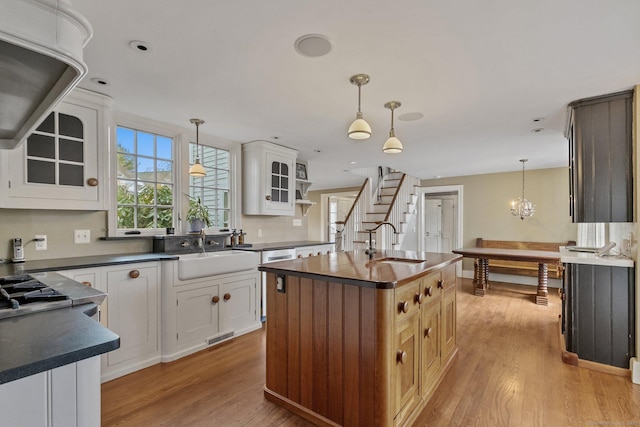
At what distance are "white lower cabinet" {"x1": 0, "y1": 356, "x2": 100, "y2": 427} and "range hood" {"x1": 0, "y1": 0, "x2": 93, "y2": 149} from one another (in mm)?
870

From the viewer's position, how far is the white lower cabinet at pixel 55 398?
0.81 m

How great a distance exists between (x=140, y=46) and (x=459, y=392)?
315 centimetres

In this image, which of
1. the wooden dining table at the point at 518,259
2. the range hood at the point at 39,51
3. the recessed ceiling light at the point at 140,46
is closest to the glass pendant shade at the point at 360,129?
the recessed ceiling light at the point at 140,46

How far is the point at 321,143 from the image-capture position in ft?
13.9

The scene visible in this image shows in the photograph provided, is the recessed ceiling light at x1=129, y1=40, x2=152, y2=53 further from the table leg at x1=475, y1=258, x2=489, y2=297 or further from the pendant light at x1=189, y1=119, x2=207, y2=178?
the table leg at x1=475, y1=258, x2=489, y2=297

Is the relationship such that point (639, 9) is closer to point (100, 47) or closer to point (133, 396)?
point (100, 47)

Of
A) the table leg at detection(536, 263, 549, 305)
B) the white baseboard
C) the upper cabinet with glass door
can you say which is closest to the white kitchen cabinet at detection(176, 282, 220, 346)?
the upper cabinet with glass door

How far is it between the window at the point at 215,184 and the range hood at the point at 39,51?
2.62 meters

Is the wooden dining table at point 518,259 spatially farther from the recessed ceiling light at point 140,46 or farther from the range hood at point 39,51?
the range hood at point 39,51

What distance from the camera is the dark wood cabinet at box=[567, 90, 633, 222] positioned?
2.55m

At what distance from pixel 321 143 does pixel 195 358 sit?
2.90 m

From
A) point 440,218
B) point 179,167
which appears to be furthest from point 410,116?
point 440,218

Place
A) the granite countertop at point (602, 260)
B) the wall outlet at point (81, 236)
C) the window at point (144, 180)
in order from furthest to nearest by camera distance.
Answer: the window at point (144, 180) → the wall outlet at point (81, 236) → the granite countertop at point (602, 260)

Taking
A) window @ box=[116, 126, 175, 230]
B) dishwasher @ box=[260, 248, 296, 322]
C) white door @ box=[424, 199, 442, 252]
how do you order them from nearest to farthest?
window @ box=[116, 126, 175, 230] < dishwasher @ box=[260, 248, 296, 322] < white door @ box=[424, 199, 442, 252]
